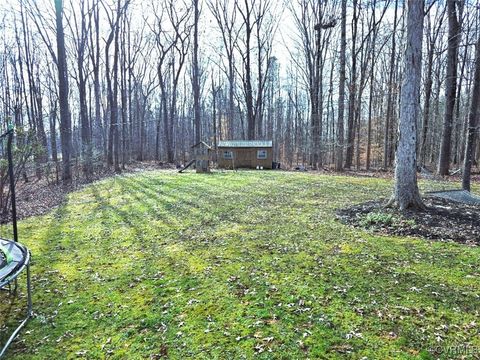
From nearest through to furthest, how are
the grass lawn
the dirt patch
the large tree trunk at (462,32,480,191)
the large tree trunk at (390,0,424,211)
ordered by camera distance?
the grass lawn → the dirt patch → the large tree trunk at (390,0,424,211) → the large tree trunk at (462,32,480,191)

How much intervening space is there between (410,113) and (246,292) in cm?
550

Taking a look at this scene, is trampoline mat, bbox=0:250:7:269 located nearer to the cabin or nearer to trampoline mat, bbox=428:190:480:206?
trampoline mat, bbox=428:190:480:206

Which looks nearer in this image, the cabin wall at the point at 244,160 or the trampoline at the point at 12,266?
the trampoline at the point at 12,266

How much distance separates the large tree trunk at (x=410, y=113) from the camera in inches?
271

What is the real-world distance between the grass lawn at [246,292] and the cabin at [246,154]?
1610 centimetres

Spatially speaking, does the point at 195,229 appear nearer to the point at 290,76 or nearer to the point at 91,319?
the point at 91,319

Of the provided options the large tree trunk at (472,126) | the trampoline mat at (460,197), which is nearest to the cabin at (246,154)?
the large tree trunk at (472,126)

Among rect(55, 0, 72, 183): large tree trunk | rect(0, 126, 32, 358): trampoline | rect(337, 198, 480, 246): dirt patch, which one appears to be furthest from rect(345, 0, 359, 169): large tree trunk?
rect(0, 126, 32, 358): trampoline

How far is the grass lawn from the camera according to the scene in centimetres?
301

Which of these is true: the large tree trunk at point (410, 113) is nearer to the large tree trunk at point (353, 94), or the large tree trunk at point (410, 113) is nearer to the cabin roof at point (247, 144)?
the large tree trunk at point (353, 94)

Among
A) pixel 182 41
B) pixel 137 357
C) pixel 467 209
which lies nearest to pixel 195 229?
pixel 137 357

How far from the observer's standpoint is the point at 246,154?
2358 cm

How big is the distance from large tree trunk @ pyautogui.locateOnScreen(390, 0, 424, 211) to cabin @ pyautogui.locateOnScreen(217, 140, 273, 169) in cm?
1606

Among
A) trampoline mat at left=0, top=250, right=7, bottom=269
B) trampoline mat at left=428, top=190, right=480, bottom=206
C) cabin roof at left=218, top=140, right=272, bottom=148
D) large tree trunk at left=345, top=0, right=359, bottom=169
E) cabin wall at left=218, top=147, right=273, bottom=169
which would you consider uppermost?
large tree trunk at left=345, top=0, right=359, bottom=169
